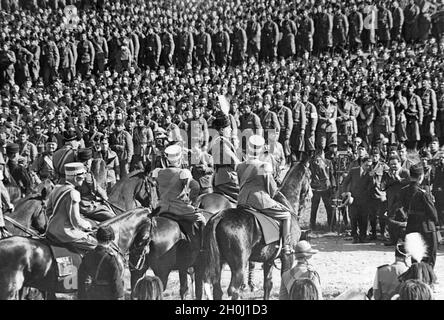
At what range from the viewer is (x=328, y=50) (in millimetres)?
22688

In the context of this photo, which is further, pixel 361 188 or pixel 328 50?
pixel 328 50

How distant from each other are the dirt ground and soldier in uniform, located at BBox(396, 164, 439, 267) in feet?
1.91

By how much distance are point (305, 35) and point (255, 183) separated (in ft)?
37.5

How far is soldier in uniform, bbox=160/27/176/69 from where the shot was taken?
2186cm

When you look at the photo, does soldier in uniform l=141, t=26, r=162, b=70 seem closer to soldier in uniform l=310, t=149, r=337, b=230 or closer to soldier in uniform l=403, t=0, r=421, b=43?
soldier in uniform l=403, t=0, r=421, b=43

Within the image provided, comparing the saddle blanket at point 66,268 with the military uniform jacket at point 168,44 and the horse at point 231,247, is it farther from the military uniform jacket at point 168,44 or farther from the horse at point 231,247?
the military uniform jacket at point 168,44

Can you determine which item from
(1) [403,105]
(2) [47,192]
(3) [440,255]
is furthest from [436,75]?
(2) [47,192]

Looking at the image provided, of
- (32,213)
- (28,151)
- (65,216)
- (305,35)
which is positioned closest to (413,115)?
(305,35)

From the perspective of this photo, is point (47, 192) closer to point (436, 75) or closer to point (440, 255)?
point (440, 255)

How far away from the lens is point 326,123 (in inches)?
712

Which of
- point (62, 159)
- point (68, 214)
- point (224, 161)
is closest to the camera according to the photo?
point (68, 214)

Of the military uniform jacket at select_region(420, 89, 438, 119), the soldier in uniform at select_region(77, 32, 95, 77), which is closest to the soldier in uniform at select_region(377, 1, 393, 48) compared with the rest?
the military uniform jacket at select_region(420, 89, 438, 119)

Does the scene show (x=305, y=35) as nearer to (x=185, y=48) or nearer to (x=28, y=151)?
(x=185, y=48)

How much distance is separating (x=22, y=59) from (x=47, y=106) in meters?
2.62
